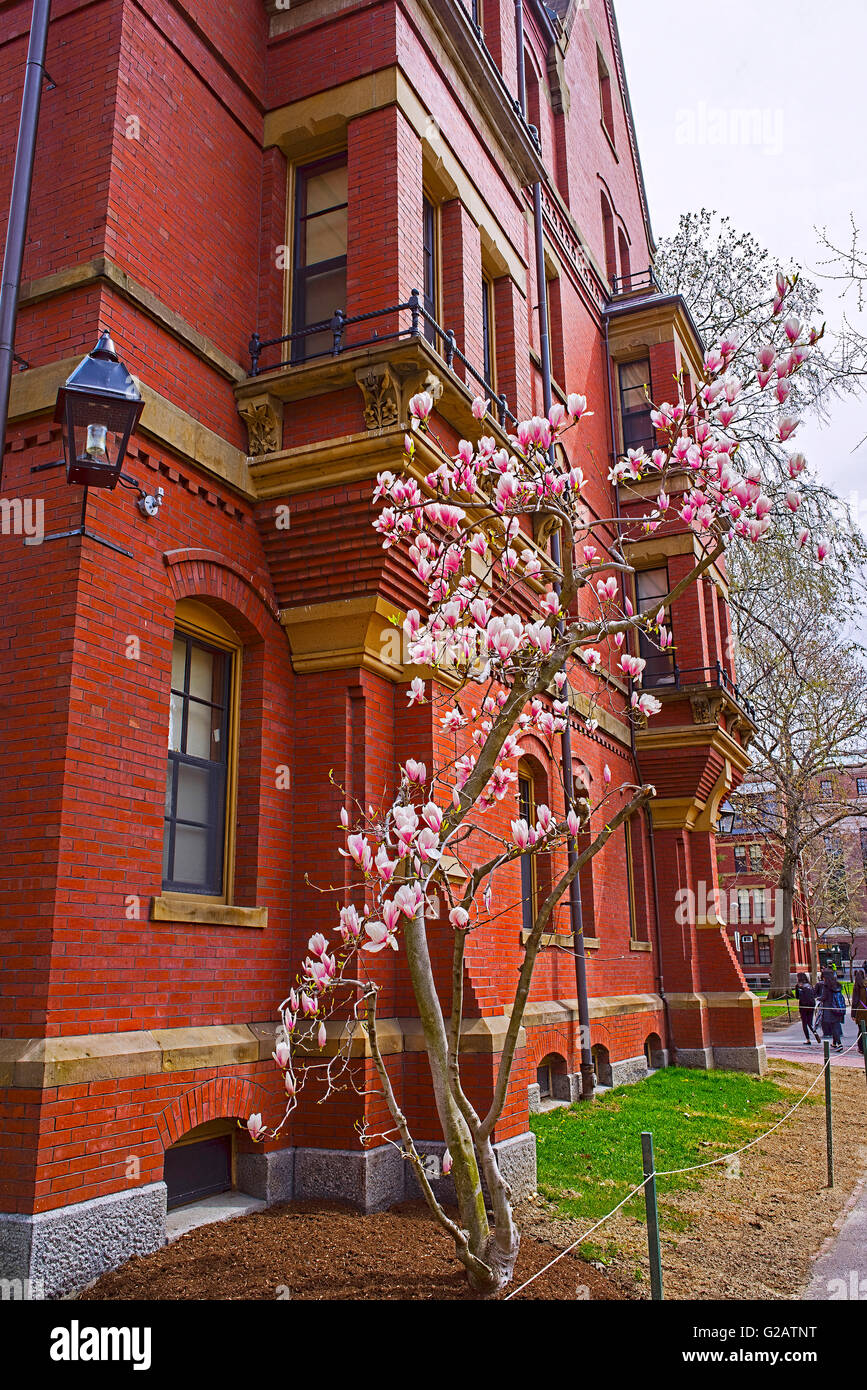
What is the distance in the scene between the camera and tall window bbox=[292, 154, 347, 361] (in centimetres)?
861

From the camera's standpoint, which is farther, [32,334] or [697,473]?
[32,334]

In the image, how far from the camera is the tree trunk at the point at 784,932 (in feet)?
98.7

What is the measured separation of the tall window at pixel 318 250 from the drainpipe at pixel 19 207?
2714 mm

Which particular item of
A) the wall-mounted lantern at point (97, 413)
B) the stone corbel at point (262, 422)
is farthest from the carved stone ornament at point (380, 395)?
the wall-mounted lantern at point (97, 413)

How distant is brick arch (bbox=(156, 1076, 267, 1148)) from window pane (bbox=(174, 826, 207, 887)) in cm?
137

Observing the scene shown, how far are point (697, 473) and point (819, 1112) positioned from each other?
1072 cm

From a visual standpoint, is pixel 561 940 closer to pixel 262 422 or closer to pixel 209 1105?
pixel 209 1105

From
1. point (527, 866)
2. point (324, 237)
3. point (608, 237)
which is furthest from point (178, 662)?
point (608, 237)

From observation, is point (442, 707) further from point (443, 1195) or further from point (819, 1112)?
point (819, 1112)

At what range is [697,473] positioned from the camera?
580 cm

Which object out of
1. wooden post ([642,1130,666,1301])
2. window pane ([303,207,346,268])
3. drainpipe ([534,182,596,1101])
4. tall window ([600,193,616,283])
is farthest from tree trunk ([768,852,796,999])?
wooden post ([642,1130,666,1301])

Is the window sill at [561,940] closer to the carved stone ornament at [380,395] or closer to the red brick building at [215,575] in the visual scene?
the red brick building at [215,575]

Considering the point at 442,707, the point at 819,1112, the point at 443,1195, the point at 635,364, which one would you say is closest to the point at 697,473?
the point at 442,707

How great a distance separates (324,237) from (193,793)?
16.8 feet
